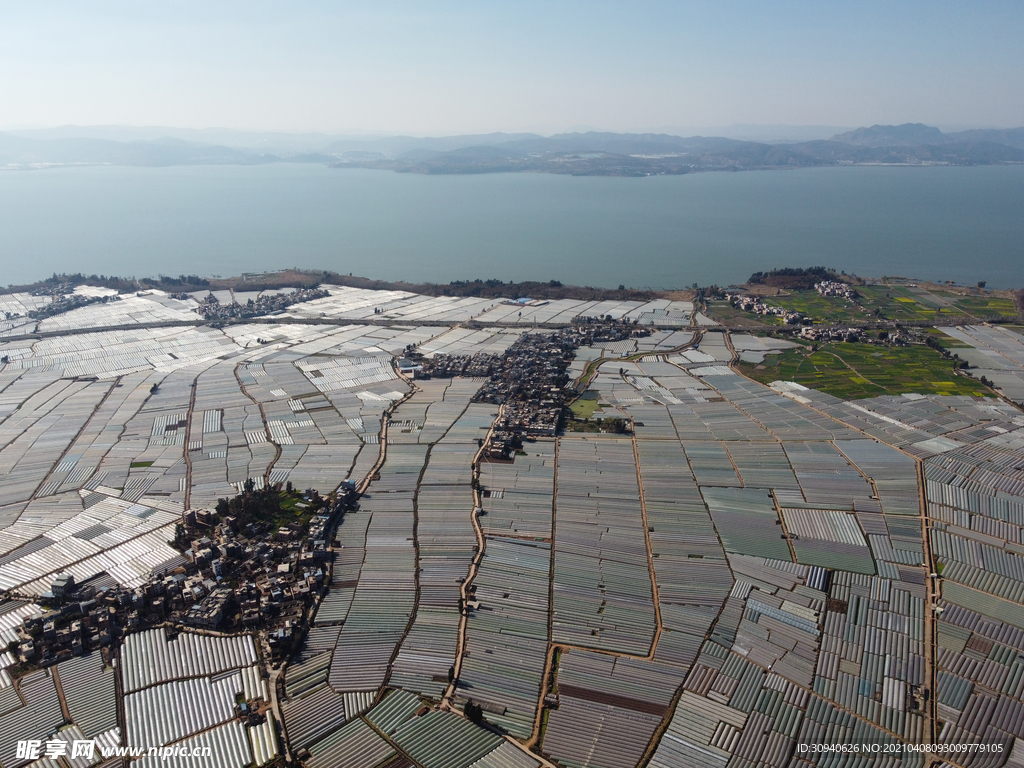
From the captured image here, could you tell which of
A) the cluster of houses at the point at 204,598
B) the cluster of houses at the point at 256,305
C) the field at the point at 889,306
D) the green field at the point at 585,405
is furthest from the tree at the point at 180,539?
the field at the point at 889,306

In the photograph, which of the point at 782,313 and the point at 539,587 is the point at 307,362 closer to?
the point at 539,587

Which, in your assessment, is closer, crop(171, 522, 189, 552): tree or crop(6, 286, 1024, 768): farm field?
crop(6, 286, 1024, 768): farm field

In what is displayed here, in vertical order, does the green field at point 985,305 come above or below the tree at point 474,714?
above

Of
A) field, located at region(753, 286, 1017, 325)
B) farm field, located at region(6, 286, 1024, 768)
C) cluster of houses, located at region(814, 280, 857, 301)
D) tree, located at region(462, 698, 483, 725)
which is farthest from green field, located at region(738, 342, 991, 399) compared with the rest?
tree, located at region(462, 698, 483, 725)

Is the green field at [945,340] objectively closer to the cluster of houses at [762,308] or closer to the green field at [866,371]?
the green field at [866,371]

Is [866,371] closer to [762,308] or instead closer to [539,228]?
[762,308]

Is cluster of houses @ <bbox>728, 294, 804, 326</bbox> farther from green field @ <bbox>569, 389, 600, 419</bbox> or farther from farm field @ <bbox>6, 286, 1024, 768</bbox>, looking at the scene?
green field @ <bbox>569, 389, 600, 419</bbox>

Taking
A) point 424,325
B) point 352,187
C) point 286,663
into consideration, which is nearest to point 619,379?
point 424,325
